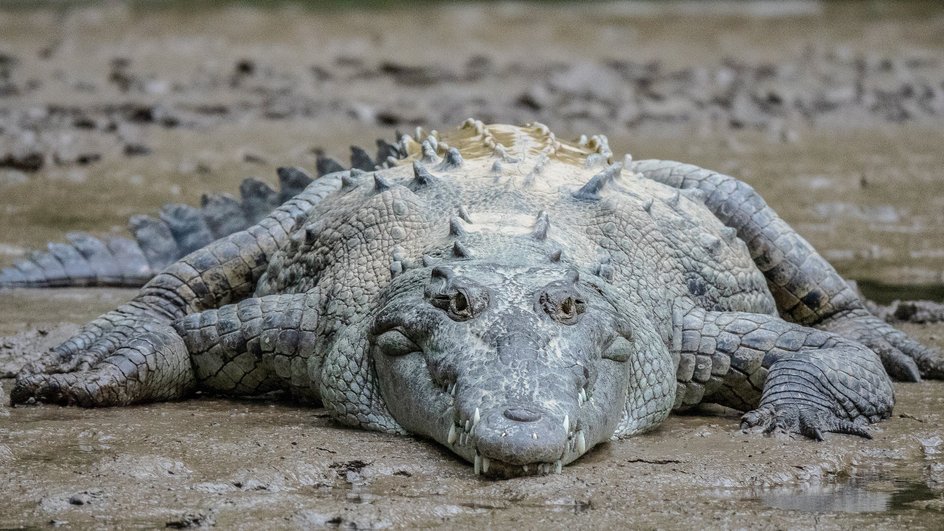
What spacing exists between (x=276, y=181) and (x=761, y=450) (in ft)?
21.7

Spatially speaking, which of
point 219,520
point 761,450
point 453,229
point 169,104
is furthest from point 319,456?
point 169,104

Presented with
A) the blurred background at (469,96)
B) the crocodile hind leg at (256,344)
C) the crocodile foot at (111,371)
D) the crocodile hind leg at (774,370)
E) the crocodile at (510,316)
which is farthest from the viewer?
the blurred background at (469,96)

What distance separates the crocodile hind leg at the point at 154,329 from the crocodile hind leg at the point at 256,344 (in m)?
0.08

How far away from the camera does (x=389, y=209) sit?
5.45m

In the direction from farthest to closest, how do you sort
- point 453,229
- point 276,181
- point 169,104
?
1. point 169,104
2. point 276,181
3. point 453,229

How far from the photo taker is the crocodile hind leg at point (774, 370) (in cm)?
495

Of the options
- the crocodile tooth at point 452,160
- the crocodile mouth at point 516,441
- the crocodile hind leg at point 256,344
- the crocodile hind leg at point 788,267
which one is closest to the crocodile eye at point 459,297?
the crocodile mouth at point 516,441

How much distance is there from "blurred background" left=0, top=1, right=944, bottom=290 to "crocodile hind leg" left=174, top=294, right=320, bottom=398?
3.01 meters

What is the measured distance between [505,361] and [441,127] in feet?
28.3

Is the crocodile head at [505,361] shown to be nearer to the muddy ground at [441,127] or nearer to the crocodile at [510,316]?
the crocodile at [510,316]

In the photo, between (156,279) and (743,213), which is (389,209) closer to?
(156,279)

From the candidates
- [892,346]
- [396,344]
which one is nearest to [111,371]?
[396,344]

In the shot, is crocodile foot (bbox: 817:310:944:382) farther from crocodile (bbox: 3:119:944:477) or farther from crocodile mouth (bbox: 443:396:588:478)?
crocodile mouth (bbox: 443:396:588:478)

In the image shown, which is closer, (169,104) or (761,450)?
(761,450)
